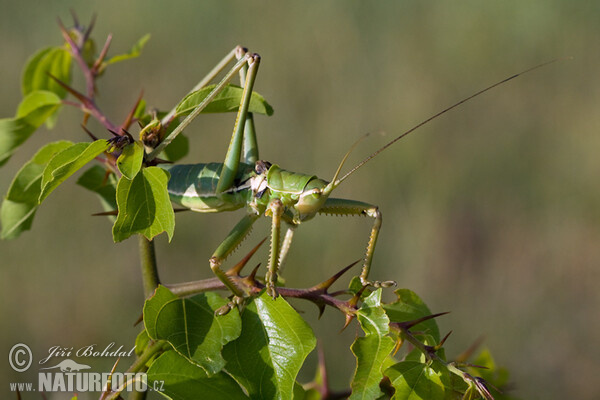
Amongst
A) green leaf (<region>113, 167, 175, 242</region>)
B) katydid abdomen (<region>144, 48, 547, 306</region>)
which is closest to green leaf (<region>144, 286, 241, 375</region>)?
green leaf (<region>113, 167, 175, 242</region>)

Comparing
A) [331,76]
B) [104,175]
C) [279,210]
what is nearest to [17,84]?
[331,76]

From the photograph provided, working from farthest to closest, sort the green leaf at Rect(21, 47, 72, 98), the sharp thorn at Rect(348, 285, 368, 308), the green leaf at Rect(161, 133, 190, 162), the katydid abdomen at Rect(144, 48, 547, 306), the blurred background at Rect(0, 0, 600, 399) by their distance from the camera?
the blurred background at Rect(0, 0, 600, 399), the green leaf at Rect(21, 47, 72, 98), the green leaf at Rect(161, 133, 190, 162), the katydid abdomen at Rect(144, 48, 547, 306), the sharp thorn at Rect(348, 285, 368, 308)

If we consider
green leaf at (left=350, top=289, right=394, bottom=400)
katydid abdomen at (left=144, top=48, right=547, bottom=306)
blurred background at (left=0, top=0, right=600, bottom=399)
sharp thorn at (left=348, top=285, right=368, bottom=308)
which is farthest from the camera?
blurred background at (left=0, top=0, right=600, bottom=399)

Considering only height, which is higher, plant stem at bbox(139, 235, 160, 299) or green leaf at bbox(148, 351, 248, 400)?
plant stem at bbox(139, 235, 160, 299)

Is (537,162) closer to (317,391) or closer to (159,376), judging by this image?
(317,391)

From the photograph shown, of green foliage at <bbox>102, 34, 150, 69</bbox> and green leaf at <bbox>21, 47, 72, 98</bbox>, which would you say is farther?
green leaf at <bbox>21, 47, 72, 98</bbox>

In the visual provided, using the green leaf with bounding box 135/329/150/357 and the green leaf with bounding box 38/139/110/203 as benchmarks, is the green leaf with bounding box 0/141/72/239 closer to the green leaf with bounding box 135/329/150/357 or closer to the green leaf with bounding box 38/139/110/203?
the green leaf with bounding box 38/139/110/203

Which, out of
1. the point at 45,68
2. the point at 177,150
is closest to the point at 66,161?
the point at 177,150
